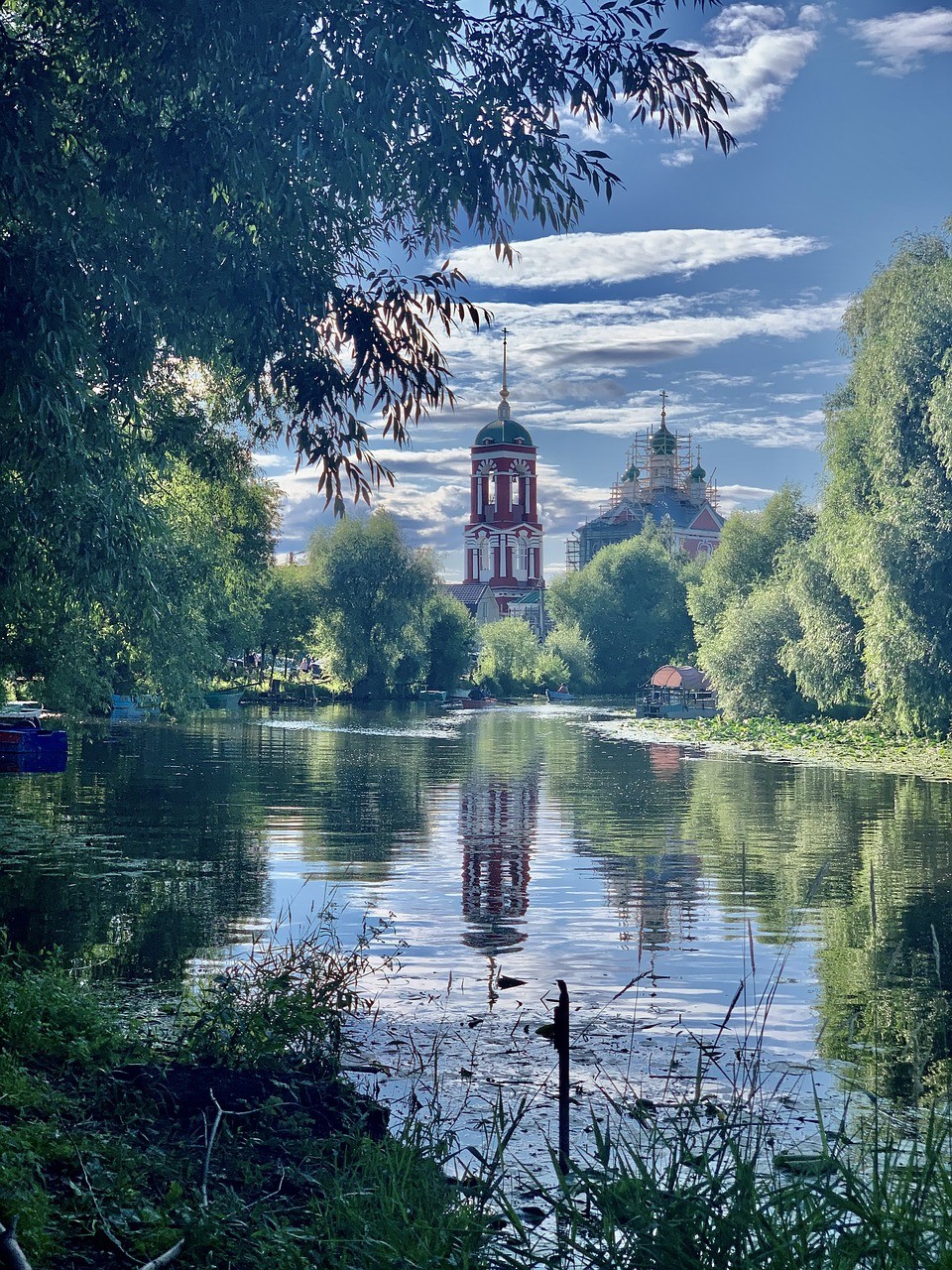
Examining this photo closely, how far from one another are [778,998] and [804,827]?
11.8m

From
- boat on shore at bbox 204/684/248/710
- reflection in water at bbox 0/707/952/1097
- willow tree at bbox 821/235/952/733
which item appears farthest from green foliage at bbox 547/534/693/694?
reflection in water at bbox 0/707/952/1097

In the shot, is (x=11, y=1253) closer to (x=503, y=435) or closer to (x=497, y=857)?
(x=497, y=857)

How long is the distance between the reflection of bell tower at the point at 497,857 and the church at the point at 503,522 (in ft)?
380

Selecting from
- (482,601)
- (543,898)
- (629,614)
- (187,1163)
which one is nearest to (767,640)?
(543,898)

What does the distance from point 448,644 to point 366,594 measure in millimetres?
9676

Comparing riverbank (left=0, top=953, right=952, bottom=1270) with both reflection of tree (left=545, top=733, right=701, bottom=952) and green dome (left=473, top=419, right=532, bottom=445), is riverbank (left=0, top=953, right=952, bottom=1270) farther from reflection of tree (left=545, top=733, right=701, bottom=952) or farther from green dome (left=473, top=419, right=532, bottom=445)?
green dome (left=473, top=419, right=532, bottom=445)

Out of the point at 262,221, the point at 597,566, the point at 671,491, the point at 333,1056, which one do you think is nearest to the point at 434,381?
the point at 262,221

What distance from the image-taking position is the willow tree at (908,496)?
31.5m

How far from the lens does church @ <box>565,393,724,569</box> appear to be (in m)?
143

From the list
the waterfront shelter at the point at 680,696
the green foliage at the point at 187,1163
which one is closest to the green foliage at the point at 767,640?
the waterfront shelter at the point at 680,696

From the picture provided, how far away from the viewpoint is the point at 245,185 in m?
8.48

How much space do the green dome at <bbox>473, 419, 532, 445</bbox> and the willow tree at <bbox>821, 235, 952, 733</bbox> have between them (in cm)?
11427

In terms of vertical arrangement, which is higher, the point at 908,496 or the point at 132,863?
the point at 908,496

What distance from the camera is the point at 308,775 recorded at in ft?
101
